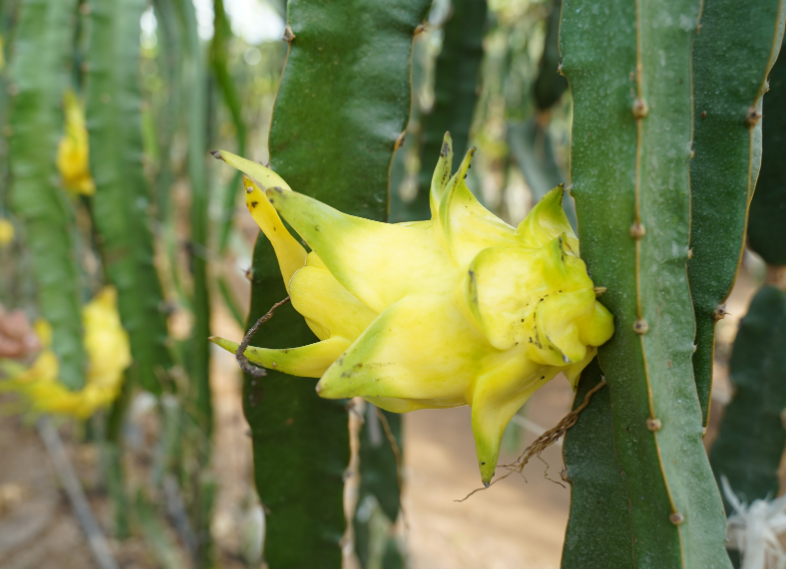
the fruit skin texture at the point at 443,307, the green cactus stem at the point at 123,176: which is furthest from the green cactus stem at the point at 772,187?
the green cactus stem at the point at 123,176

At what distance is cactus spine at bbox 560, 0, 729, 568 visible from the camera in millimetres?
286

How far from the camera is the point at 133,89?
2.84 ft

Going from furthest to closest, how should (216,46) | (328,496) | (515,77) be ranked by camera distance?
(515,77)
(216,46)
(328,496)

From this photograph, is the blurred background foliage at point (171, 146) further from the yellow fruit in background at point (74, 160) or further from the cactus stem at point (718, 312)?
the cactus stem at point (718, 312)

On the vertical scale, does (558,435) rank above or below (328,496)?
above

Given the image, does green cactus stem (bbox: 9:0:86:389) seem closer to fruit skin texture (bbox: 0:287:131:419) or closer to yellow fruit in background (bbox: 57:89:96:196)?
yellow fruit in background (bbox: 57:89:96:196)

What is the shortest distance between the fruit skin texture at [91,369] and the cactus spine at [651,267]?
3.81ft

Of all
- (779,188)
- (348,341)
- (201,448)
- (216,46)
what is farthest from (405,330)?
(201,448)

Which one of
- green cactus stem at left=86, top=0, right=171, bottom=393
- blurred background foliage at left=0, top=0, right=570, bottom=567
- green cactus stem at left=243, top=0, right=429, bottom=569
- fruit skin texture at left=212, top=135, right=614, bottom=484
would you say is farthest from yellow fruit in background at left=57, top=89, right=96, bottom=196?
fruit skin texture at left=212, top=135, right=614, bottom=484

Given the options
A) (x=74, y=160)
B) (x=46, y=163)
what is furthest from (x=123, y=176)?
(x=74, y=160)

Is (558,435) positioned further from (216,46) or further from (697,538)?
(216,46)

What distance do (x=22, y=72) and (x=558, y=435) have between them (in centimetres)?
92

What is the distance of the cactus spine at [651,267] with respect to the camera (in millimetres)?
286

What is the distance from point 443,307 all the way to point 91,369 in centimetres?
125
